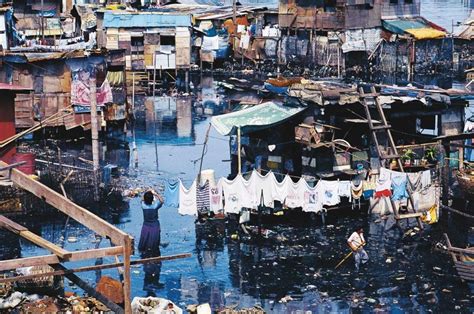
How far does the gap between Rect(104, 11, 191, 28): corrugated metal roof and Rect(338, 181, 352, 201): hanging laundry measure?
73.3 ft

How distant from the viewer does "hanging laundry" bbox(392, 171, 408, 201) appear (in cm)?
1912

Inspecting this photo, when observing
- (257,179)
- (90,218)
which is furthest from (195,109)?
(90,218)

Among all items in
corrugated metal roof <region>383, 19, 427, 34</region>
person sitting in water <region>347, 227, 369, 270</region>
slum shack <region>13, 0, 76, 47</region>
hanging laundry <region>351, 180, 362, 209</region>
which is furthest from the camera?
slum shack <region>13, 0, 76, 47</region>

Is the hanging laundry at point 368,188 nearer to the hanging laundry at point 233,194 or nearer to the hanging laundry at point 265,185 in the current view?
the hanging laundry at point 265,185

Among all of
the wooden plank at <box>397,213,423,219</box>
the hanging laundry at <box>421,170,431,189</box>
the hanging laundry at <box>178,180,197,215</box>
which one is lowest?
the wooden plank at <box>397,213,423,219</box>

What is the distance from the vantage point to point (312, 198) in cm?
1927

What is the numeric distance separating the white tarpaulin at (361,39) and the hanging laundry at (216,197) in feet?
82.5

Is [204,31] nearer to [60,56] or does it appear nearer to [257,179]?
[60,56]

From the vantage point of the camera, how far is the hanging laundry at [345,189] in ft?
63.9

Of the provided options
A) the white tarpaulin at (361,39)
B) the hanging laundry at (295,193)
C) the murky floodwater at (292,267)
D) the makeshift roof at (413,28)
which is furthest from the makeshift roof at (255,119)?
the makeshift roof at (413,28)

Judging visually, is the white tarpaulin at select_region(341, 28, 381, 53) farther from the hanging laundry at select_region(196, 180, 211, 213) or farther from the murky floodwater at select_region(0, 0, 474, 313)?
the hanging laundry at select_region(196, 180, 211, 213)

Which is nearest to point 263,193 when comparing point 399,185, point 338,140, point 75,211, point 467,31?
point 338,140

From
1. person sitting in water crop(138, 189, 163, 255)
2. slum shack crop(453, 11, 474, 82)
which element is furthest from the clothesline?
slum shack crop(453, 11, 474, 82)

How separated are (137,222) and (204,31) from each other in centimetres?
2650
